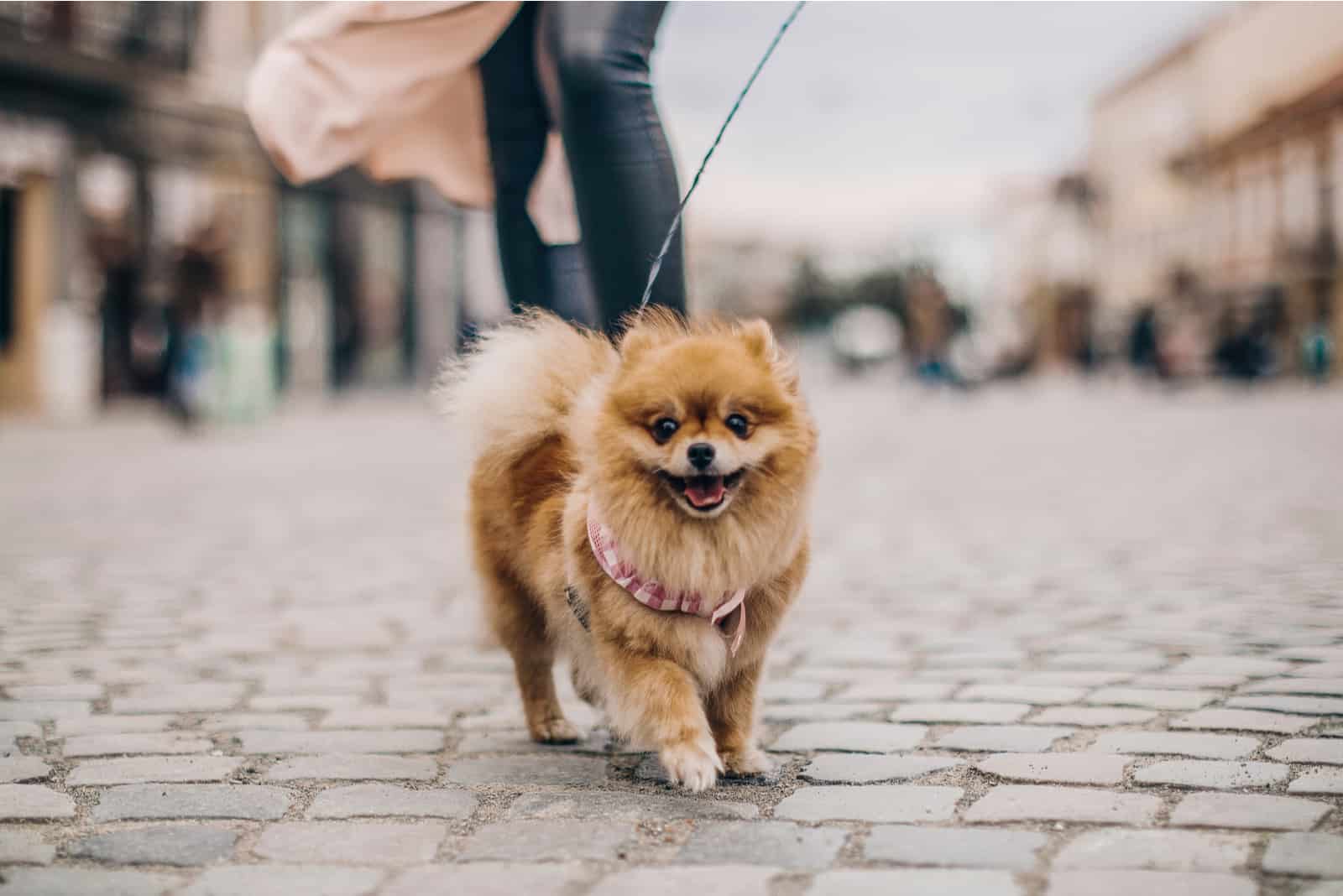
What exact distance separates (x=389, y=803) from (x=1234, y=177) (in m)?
48.4

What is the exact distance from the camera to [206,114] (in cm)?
2366

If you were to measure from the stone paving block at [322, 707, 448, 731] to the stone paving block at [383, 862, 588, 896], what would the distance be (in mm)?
1014

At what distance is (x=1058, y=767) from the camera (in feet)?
8.57

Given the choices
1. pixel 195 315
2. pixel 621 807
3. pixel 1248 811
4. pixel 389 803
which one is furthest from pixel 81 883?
pixel 195 315

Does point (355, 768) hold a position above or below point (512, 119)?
below

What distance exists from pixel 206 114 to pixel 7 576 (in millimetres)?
19730

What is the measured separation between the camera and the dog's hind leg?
300 cm

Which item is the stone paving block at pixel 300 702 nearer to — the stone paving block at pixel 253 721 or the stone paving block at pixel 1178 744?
the stone paving block at pixel 253 721

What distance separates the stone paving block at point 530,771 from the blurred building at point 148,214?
1804 cm

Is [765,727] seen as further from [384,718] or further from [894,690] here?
[384,718]

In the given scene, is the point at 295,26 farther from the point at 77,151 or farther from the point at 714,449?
the point at 77,151

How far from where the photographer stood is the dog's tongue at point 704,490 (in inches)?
93.9

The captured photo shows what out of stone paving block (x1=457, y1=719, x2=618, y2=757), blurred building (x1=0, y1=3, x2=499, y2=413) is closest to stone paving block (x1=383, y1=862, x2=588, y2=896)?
stone paving block (x1=457, y1=719, x2=618, y2=757)

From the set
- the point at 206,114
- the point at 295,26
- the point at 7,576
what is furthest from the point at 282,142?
the point at 206,114
